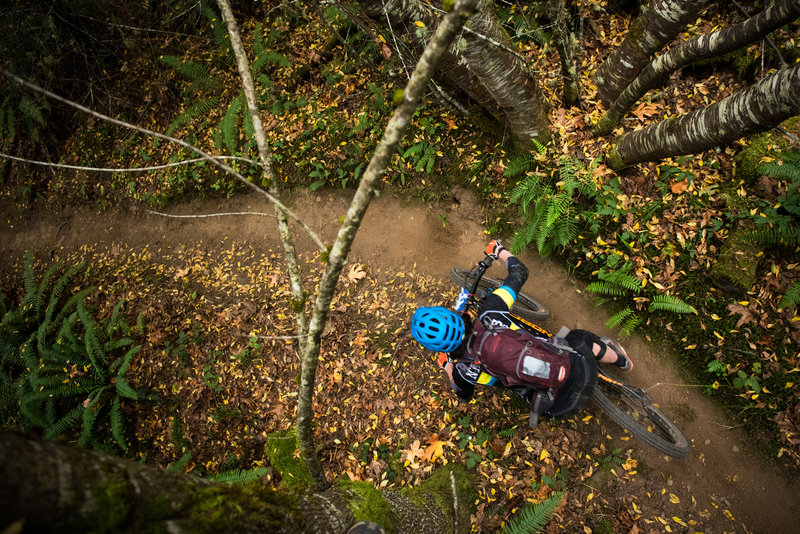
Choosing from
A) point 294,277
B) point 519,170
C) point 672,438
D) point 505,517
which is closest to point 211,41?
point 519,170

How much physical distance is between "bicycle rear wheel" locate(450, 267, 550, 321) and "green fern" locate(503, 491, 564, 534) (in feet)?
8.92

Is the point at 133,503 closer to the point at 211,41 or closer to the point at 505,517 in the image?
the point at 505,517

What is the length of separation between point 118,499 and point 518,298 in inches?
247

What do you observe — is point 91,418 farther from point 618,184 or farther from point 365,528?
point 618,184

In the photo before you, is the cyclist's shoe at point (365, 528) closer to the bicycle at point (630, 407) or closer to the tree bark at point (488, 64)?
the bicycle at point (630, 407)

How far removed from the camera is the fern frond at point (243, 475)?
650 cm

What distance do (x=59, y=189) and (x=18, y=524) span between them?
575 inches

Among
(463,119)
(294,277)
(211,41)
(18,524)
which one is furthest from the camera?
(211,41)

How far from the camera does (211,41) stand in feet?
36.3

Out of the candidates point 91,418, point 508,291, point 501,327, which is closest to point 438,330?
point 501,327

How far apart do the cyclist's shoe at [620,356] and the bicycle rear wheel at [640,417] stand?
0.31m

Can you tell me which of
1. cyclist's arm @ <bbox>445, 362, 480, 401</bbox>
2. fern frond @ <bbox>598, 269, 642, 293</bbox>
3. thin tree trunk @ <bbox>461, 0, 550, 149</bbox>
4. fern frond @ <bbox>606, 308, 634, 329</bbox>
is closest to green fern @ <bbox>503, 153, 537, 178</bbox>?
thin tree trunk @ <bbox>461, 0, 550, 149</bbox>

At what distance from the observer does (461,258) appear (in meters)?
7.64

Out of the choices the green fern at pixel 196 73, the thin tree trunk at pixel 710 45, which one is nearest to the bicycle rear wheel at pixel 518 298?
the thin tree trunk at pixel 710 45
